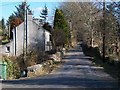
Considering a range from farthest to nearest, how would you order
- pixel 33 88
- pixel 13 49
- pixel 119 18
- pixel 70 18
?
pixel 70 18, pixel 13 49, pixel 119 18, pixel 33 88

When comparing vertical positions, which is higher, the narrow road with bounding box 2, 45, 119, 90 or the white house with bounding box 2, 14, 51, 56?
the white house with bounding box 2, 14, 51, 56

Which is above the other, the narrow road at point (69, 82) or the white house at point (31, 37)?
the white house at point (31, 37)

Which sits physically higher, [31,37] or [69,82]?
[31,37]

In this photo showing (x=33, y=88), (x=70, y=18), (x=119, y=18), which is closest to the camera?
(x=33, y=88)

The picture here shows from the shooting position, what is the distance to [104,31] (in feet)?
156

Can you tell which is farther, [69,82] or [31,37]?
[31,37]

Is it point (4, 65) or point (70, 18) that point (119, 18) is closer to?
point (4, 65)

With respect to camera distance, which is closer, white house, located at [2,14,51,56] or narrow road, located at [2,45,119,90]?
narrow road, located at [2,45,119,90]

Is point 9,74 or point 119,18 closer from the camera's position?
point 119,18

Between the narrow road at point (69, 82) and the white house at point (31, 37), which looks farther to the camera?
the white house at point (31, 37)

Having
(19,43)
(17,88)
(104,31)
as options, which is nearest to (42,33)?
(19,43)

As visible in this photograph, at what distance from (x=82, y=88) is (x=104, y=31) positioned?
28.9 meters

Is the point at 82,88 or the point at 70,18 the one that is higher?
the point at 70,18

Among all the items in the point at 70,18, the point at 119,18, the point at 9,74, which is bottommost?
the point at 9,74
